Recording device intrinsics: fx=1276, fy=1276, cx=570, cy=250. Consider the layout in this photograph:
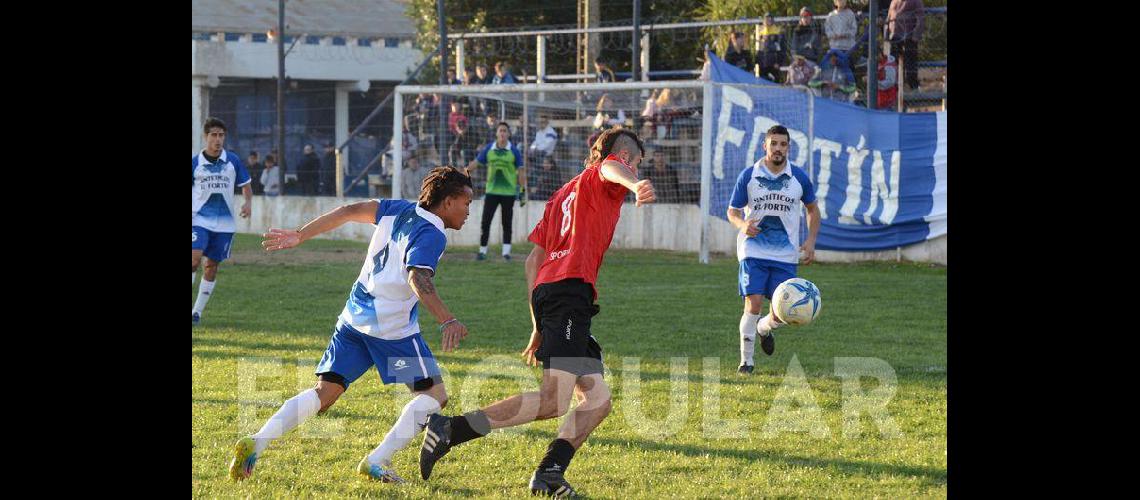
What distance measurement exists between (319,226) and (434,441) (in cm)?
112

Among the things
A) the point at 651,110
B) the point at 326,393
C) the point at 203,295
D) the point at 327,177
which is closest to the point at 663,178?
the point at 651,110

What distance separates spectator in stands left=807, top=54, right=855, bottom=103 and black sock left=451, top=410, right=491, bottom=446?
1523 centimetres

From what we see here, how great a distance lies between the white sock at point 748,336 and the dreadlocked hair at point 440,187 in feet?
12.9

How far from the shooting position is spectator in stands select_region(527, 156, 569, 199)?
23.1 m

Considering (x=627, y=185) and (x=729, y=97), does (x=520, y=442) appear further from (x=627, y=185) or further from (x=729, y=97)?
(x=729, y=97)

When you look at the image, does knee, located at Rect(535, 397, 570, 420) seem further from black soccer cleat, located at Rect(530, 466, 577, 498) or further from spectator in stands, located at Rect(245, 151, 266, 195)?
spectator in stands, located at Rect(245, 151, 266, 195)

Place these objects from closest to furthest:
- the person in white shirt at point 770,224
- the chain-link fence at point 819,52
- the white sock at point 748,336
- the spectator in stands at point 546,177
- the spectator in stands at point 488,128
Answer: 1. the white sock at point 748,336
2. the person in white shirt at point 770,224
3. the chain-link fence at point 819,52
4. the spectator in stands at point 546,177
5. the spectator in stands at point 488,128

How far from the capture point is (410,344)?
606cm

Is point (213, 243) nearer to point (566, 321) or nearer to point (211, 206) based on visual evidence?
point (211, 206)

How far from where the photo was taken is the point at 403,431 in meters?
5.95

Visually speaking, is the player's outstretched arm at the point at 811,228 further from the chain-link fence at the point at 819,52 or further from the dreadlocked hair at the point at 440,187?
the chain-link fence at the point at 819,52

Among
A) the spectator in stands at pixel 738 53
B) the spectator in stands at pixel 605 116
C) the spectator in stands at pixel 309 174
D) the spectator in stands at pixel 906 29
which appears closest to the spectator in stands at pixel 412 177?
the spectator in stands at pixel 605 116

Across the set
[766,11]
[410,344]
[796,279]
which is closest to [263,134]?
[766,11]

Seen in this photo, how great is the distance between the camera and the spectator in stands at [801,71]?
2025cm
